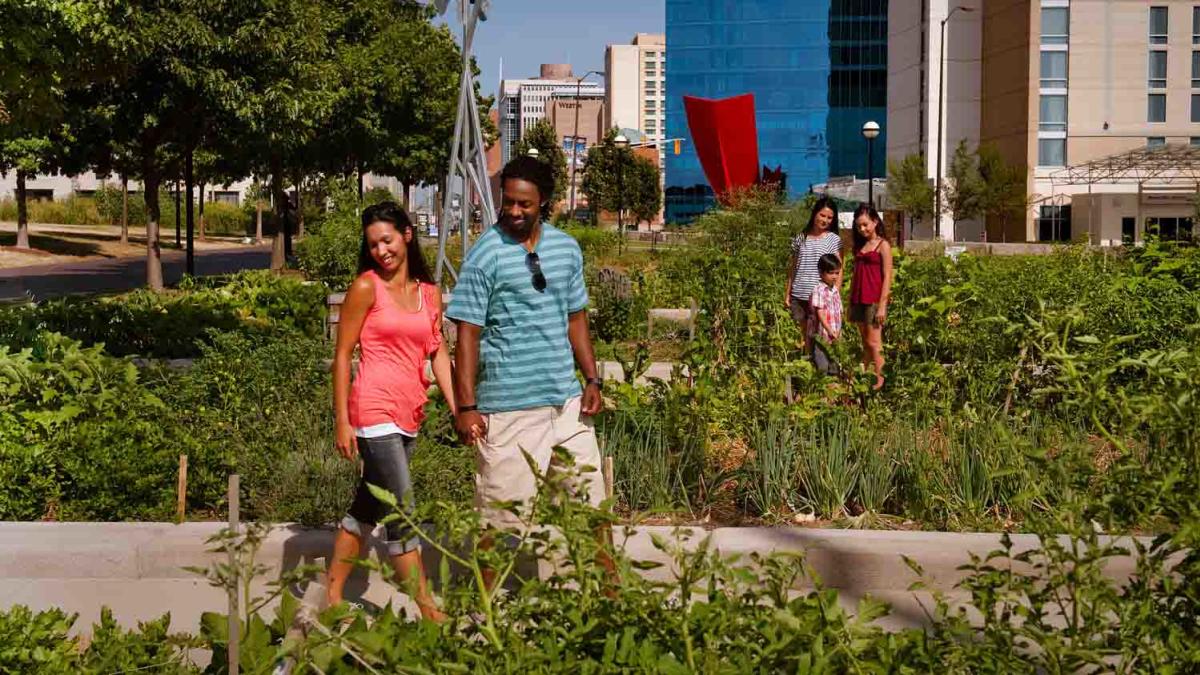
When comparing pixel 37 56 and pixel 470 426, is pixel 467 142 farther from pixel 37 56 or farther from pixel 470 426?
pixel 470 426

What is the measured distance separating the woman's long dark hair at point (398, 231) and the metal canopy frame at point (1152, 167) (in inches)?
2280

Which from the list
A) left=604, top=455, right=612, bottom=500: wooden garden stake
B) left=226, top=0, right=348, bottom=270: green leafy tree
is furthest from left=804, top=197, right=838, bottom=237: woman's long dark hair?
left=226, top=0, right=348, bottom=270: green leafy tree

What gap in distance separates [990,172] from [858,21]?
1443 inches

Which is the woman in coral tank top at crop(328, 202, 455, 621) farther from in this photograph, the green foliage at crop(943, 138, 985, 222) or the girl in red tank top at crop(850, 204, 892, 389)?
the green foliage at crop(943, 138, 985, 222)

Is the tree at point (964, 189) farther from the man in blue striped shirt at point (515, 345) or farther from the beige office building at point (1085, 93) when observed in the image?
the man in blue striped shirt at point (515, 345)

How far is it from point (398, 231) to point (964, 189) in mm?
61472

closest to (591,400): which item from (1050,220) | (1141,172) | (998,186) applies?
(998,186)

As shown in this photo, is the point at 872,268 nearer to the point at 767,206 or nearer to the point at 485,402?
the point at 485,402

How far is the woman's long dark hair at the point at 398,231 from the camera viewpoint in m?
5.21

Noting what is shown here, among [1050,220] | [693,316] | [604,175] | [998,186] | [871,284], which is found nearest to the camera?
[871,284]

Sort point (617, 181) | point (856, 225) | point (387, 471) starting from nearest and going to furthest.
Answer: point (387, 471) → point (856, 225) → point (617, 181)

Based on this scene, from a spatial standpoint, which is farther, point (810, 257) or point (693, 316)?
point (693, 316)

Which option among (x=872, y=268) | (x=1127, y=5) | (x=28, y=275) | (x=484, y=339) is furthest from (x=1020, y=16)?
(x=484, y=339)

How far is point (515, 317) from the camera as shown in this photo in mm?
4941
